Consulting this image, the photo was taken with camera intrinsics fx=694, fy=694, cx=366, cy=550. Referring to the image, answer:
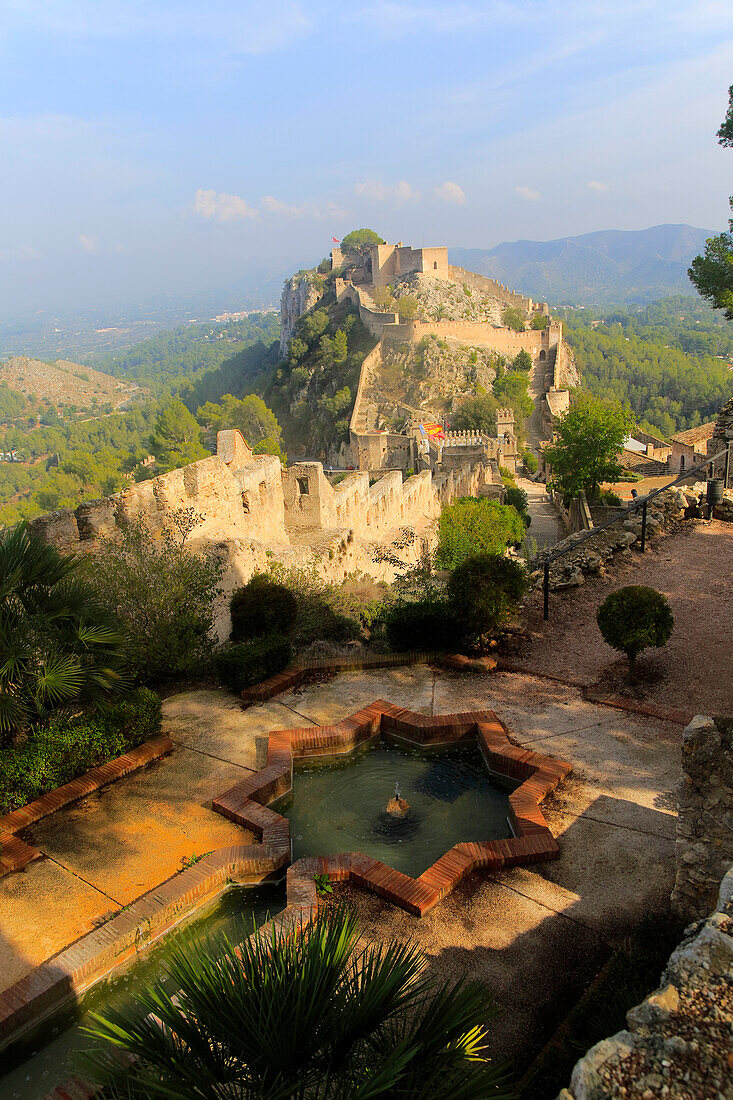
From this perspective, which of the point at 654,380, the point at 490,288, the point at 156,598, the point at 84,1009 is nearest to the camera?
the point at 84,1009

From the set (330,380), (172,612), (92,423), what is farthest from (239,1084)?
(92,423)

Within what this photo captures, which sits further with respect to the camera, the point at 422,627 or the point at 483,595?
the point at 422,627

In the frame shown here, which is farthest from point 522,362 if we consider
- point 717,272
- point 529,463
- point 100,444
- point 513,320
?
point 100,444

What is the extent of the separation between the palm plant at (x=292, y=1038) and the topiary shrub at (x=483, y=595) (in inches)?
260

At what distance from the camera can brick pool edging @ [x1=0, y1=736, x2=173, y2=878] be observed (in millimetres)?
6059

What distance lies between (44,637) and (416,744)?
409 centimetres

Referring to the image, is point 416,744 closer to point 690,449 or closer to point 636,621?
point 636,621

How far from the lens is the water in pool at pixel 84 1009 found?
428 centimetres

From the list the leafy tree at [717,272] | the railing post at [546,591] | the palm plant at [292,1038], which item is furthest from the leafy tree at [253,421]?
the palm plant at [292,1038]

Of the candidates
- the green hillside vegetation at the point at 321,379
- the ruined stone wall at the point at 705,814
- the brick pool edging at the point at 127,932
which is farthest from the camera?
the green hillside vegetation at the point at 321,379

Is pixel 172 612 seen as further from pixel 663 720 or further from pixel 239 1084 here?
pixel 239 1084

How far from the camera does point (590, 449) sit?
109 feet

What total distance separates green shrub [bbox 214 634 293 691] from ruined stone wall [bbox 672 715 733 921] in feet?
18.6

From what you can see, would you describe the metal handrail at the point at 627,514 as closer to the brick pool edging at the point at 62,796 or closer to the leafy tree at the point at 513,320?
the brick pool edging at the point at 62,796
